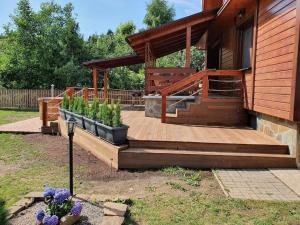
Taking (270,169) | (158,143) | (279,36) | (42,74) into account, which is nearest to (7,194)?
(158,143)

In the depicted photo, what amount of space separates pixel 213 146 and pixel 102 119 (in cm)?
231

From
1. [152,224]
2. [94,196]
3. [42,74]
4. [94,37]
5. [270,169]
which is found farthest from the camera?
[94,37]

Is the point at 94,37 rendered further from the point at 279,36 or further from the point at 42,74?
the point at 279,36

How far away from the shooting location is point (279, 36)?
5.96 metres

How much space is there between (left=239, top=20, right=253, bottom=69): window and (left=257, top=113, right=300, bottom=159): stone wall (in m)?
1.78

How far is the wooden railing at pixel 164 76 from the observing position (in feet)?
32.2

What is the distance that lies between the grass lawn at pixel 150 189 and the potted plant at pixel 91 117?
0.56m

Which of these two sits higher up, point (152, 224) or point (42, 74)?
point (42, 74)

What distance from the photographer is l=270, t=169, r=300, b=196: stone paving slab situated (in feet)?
15.3

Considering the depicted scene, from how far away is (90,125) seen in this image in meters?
7.05

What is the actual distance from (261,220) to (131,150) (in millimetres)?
2856

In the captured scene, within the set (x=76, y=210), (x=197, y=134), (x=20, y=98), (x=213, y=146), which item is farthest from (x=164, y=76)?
(x=20, y=98)

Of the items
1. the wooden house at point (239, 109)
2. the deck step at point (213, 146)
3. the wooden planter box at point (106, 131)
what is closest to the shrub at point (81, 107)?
the wooden planter box at point (106, 131)

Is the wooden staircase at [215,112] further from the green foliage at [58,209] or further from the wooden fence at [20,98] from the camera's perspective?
the wooden fence at [20,98]
